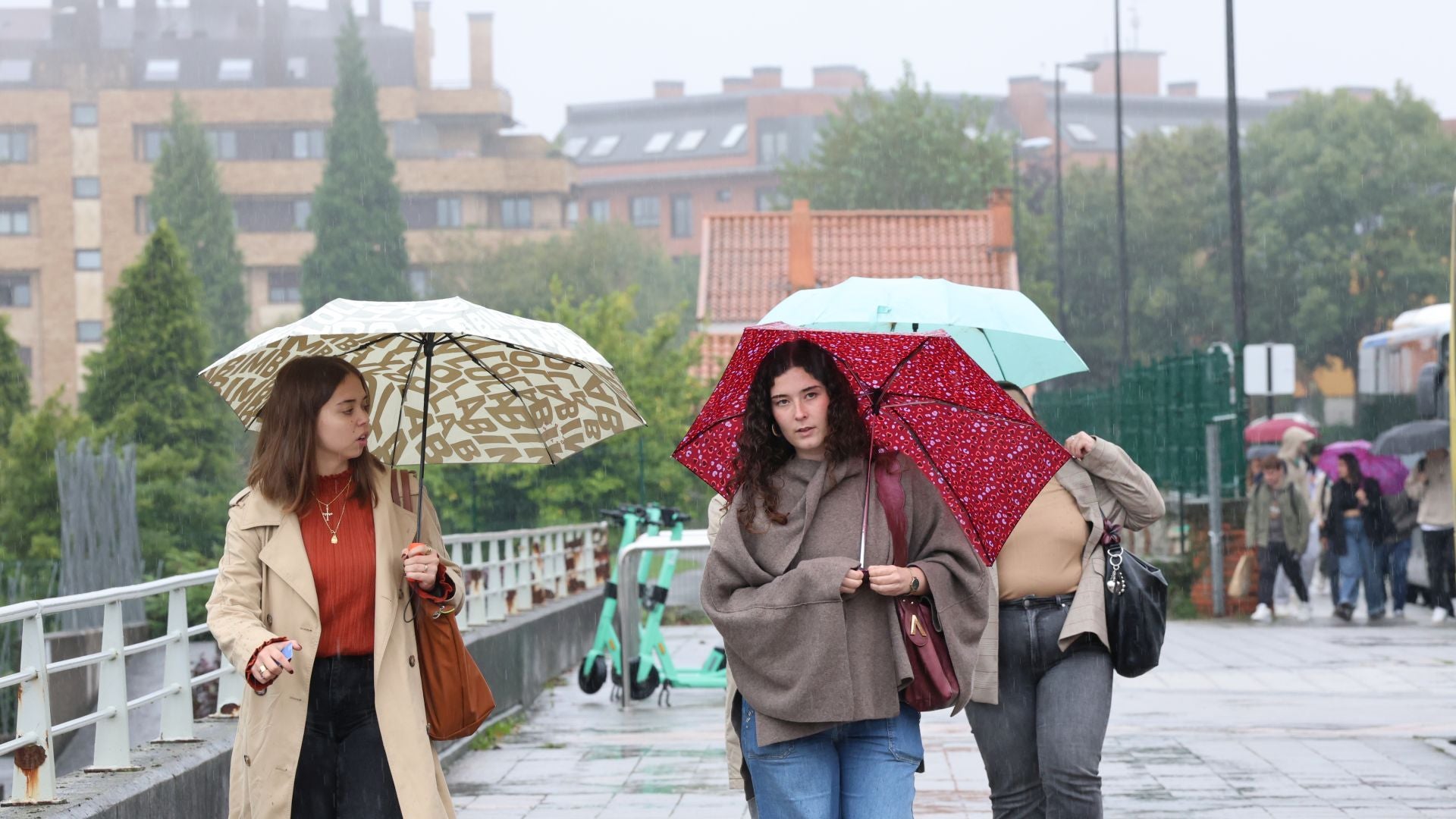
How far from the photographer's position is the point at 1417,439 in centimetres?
1930

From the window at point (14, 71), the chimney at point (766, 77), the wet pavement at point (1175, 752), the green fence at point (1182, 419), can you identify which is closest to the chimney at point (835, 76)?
the chimney at point (766, 77)

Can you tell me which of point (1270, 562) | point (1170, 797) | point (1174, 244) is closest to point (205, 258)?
point (1174, 244)

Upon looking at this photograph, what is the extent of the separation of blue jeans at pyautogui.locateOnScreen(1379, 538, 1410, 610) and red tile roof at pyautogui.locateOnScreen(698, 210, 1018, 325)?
24.5 m

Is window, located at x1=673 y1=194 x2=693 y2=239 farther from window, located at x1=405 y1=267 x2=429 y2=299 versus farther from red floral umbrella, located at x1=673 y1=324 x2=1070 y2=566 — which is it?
red floral umbrella, located at x1=673 y1=324 x2=1070 y2=566

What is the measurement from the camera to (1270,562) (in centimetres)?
1980

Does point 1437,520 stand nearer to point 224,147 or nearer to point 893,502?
point 893,502

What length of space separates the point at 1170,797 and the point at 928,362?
4.60 meters

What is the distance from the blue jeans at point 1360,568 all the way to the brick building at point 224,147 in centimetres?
6331

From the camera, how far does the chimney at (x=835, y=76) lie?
129 metres

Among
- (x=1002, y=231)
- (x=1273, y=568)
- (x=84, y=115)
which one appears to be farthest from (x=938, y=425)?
(x=84, y=115)

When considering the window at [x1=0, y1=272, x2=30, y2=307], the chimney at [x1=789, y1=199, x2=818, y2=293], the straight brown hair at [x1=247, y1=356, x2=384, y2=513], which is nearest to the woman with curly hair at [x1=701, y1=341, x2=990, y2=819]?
the straight brown hair at [x1=247, y1=356, x2=384, y2=513]

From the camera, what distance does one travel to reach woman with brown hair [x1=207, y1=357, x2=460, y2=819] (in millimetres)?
4727

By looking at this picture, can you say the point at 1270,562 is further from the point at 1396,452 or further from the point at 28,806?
the point at 28,806

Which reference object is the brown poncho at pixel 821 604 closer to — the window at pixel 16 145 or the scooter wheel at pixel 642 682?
the scooter wheel at pixel 642 682
